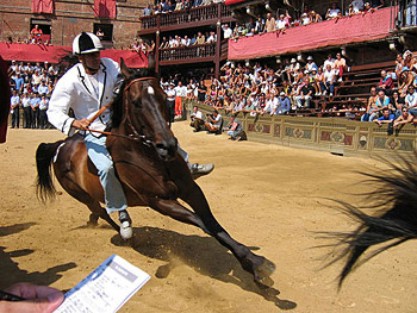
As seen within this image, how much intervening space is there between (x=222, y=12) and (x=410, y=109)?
808 inches

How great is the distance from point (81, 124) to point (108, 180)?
70 centimetres

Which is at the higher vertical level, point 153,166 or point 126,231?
point 153,166

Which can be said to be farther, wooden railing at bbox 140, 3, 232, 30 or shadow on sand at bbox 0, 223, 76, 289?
wooden railing at bbox 140, 3, 232, 30

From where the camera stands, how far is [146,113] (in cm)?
468

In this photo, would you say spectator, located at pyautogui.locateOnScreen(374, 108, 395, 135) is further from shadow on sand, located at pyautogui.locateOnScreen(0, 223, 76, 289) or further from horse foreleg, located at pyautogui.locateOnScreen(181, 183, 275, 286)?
shadow on sand, located at pyautogui.locateOnScreen(0, 223, 76, 289)

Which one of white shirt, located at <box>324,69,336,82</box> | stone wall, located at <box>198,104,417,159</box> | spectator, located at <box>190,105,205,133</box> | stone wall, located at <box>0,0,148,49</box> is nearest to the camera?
stone wall, located at <box>198,104,417,159</box>

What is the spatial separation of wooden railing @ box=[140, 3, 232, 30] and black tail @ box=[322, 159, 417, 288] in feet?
94.3

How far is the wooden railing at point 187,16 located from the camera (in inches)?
1216

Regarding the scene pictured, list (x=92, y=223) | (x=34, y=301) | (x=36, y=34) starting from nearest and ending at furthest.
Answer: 1. (x=34, y=301)
2. (x=92, y=223)
3. (x=36, y=34)

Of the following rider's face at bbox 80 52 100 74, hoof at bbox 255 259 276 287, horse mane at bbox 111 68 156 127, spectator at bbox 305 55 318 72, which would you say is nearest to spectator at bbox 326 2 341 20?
spectator at bbox 305 55 318 72

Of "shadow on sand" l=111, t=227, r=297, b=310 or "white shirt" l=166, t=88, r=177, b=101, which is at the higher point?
"white shirt" l=166, t=88, r=177, b=101

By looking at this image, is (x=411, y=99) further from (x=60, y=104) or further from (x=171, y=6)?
(x=171, y=6)

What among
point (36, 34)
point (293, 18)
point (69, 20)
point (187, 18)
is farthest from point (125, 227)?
point (69, 20)

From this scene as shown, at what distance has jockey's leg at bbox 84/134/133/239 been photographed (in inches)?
205
